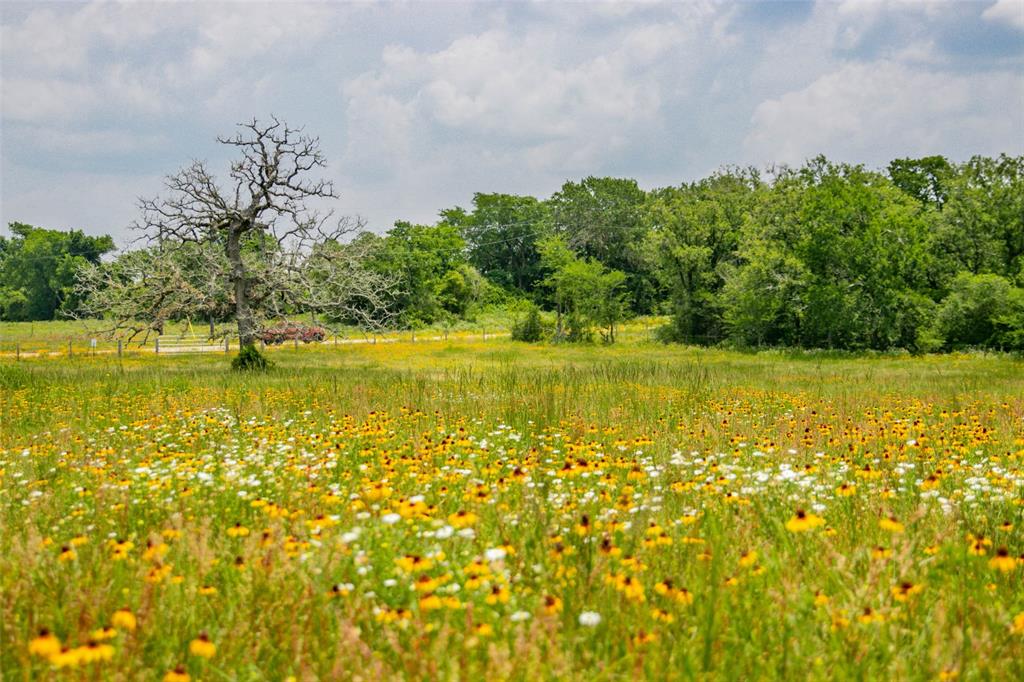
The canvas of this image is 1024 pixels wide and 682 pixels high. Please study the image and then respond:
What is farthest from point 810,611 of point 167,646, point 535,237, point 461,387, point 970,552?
point 535,237

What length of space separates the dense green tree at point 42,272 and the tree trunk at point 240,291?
67.6 m

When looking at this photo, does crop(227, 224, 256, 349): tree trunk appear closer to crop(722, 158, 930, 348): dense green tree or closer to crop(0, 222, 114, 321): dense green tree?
crop(722, 158, 930, 348): dense green tree

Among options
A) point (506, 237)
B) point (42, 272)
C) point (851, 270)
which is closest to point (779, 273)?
point (851, 270)

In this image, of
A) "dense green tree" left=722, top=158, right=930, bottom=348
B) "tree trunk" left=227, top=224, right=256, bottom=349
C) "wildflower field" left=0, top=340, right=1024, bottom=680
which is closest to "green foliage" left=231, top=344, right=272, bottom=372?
"tree trunk" left=227, top=224, right=256, bottom=349

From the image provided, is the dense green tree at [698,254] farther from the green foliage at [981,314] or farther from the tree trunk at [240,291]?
the tree trunk at [240,291]

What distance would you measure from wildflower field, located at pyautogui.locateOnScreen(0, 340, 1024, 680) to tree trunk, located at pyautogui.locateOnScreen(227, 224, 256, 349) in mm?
A: 16377

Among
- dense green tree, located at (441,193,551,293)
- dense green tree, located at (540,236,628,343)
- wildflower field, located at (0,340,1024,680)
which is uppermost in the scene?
dense green tree, located at (441,193,551,293)

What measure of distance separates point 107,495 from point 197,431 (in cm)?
346

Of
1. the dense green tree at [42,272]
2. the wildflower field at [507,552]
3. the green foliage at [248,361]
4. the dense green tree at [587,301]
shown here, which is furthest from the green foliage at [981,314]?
the dense green tree at [42,272]

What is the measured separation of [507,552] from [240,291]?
2411 centimetres

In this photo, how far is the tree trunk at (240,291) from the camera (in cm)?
2464

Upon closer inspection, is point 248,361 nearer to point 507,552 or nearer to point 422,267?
point 507,552

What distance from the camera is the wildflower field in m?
2.46

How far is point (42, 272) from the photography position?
273 feet
